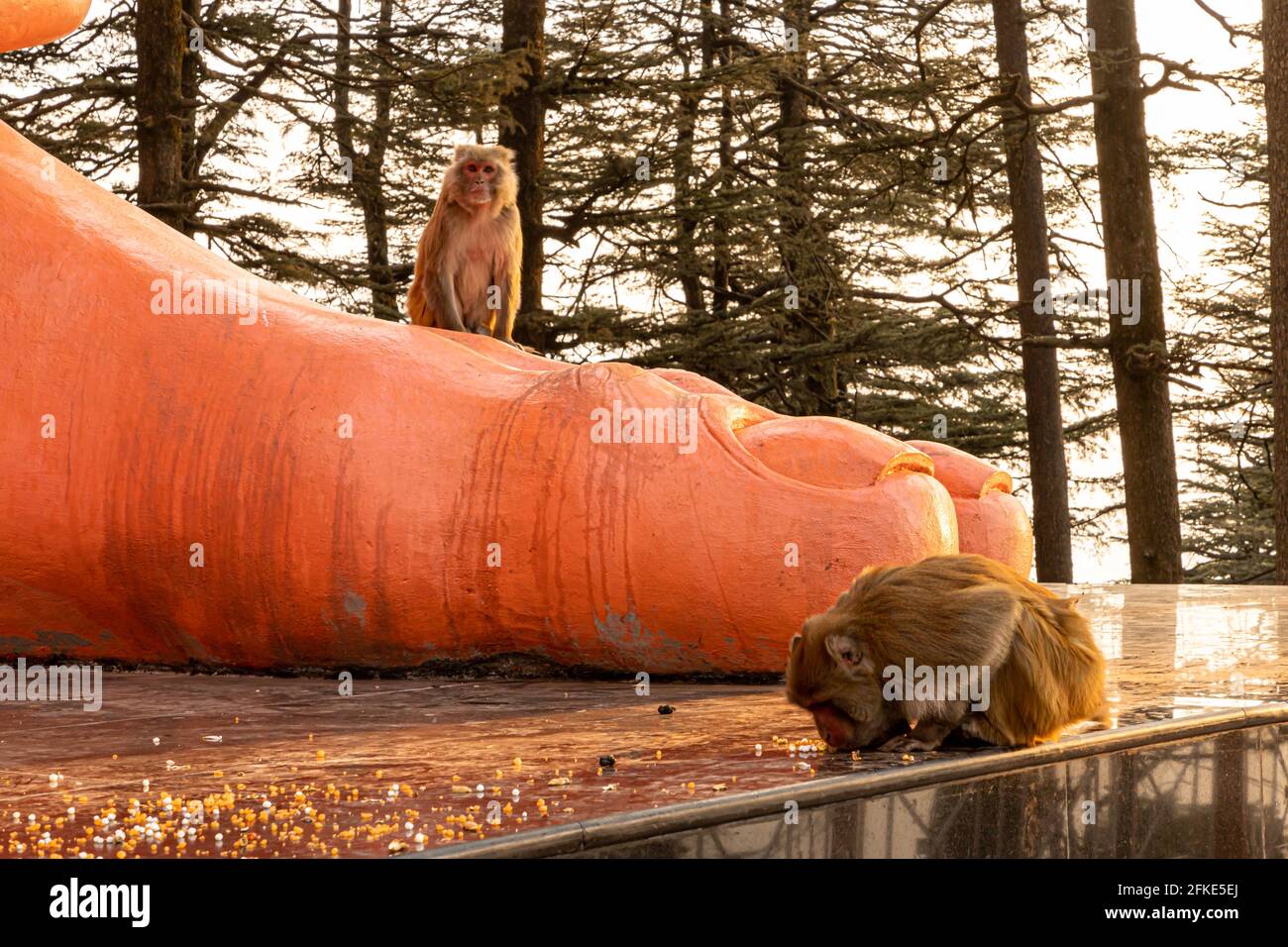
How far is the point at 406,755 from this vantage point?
2949 mm

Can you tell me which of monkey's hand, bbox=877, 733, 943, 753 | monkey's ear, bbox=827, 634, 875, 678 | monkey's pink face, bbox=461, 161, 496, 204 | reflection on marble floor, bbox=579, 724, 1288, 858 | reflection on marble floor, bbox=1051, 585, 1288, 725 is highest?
monkey's pink face, bbox=461, 161, 496, 204

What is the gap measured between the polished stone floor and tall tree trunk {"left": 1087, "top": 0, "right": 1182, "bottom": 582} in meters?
6.37

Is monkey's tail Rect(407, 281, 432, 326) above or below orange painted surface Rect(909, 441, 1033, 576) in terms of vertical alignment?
above

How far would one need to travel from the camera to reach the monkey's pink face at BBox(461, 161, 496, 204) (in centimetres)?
617

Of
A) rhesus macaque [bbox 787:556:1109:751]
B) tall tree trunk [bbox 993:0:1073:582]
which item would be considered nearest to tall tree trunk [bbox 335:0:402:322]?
tall tree trunk [bbox 993:0:1073:582]

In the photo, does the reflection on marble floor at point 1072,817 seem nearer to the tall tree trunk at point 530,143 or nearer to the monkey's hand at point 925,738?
the monkey's hand at point 925,738

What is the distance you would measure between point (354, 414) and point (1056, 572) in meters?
9.50

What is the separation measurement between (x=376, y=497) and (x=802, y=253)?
33.7 feet

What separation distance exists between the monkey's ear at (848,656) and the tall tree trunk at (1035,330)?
9.86 m
